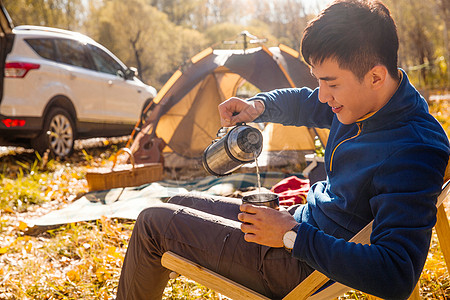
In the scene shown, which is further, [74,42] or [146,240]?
[74,42]

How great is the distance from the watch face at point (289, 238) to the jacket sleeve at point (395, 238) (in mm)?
53

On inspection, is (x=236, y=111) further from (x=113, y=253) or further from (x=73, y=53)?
(x=73, y=53)

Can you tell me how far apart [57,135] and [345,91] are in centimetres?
535

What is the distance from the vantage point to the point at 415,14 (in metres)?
14.4

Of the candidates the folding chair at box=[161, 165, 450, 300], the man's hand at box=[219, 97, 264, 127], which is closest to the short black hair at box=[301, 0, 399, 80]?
the folding chair at box=[161, 165, 450, 300]

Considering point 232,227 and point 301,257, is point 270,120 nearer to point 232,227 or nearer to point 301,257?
point 232,227

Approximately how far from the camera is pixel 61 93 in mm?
6039

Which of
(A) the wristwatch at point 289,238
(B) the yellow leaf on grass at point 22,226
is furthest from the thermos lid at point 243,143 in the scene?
(B) the yellow leaf on grass at point 22,226

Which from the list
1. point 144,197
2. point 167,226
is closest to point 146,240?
point 167,226

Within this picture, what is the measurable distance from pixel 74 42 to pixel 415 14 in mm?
11860

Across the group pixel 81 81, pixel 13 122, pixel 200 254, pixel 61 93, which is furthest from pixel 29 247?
pixel 81 81

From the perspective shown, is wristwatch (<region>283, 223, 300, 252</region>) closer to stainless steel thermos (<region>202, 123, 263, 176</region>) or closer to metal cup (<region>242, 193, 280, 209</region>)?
metal cup (<region>242, 193, 280, 209</region>)

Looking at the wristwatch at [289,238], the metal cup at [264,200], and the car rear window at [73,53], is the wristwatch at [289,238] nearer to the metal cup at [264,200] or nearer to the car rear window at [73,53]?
the metal cup at [264,200]

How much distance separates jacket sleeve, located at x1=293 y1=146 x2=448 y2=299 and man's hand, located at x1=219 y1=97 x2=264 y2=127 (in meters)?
0.79
